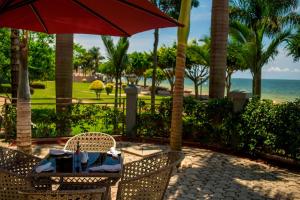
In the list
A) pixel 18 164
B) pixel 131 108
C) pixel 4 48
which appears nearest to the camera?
pixel 18 164

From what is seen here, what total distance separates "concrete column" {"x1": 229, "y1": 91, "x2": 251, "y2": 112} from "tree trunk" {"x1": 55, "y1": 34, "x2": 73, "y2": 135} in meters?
4.70

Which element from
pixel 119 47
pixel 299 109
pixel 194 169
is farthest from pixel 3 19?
pixel 119 47

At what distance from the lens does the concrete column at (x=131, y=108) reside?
1140 cm

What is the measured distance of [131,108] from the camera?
37.8 feet

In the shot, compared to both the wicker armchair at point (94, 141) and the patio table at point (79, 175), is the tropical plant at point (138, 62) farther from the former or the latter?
the patio table at point (79, 175)

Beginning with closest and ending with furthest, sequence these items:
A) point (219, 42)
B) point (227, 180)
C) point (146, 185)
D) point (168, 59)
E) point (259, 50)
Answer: point (146, 185) → point (227, 180) → point (219, 42) → point (259, 50) → point (168, 59)

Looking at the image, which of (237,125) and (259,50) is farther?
(259,50)

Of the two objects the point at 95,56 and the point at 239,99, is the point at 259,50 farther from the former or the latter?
→ the point at 95,56

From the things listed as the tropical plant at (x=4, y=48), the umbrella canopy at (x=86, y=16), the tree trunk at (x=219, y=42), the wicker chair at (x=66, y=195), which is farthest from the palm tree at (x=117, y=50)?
the wicker chair at (x=66, y=195)

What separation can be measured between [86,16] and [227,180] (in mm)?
4453

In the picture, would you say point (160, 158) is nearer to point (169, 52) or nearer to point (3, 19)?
point (3, 19)

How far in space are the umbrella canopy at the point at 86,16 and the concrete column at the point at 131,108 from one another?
18.9 feet

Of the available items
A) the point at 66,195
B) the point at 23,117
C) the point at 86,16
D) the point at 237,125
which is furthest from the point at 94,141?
the point at 237,125

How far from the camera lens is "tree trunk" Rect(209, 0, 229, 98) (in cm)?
1072
